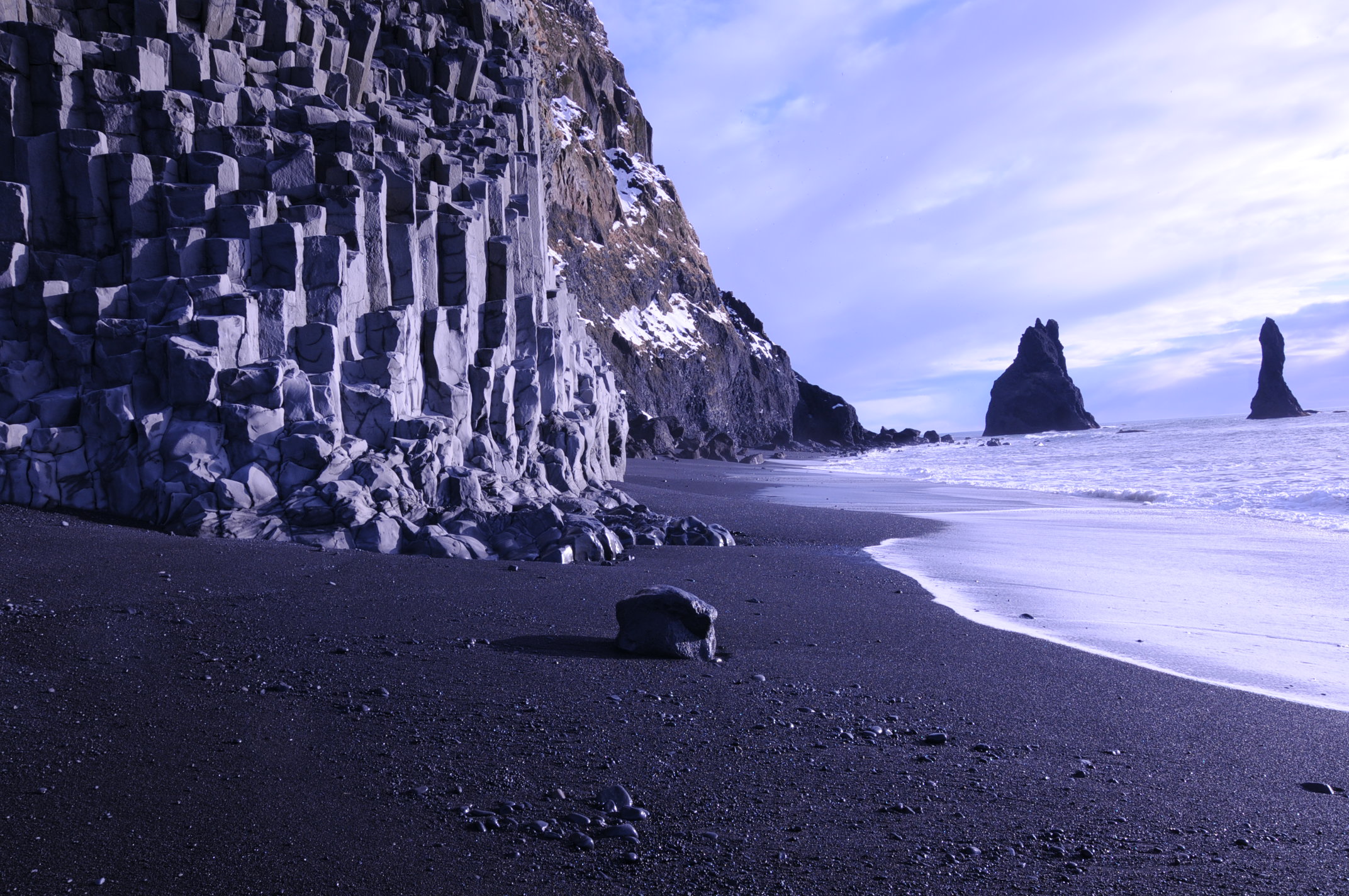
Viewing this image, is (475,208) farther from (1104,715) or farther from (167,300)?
(1104,715)

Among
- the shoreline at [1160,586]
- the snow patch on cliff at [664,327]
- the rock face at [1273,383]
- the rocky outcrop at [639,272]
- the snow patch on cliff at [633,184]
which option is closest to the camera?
the shoreline at [1160,586]

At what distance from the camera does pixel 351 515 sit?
9.93m

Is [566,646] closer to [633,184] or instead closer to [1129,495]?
[1129,495]

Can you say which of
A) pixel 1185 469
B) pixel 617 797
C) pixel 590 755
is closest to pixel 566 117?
pixel 1185 469

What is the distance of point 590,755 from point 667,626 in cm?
186

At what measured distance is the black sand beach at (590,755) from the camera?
307cm

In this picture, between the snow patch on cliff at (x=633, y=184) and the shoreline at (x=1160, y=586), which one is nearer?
the shoreline at (x=1160, y=586)

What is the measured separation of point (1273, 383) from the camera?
9450cm

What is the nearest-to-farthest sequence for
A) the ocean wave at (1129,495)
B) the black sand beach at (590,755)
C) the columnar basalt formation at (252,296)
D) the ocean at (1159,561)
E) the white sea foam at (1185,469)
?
the black sand beach at (590,755) < the ocean at (1159,561) < the columnar basalt formation at (252,296) < the white sea foam at (1185,469) < the ocean wave at (1129,495)

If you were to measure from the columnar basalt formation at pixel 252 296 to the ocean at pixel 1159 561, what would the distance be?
5.82m

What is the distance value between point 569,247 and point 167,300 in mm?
41312

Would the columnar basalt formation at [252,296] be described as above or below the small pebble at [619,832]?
above

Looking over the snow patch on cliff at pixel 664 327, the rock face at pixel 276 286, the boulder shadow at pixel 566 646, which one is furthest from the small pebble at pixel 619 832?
the snow patch on cliff at pixel 664 327

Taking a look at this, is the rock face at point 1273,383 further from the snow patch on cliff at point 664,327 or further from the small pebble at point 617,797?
the small pebble at point 617,797
